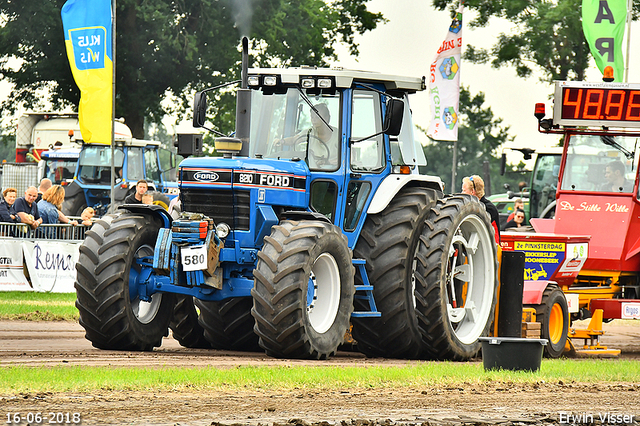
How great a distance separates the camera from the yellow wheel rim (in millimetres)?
12039

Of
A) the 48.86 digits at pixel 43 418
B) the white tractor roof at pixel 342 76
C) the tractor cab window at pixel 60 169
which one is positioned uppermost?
the white tractor roof at pixel 342 76

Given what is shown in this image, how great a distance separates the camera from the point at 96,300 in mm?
9133

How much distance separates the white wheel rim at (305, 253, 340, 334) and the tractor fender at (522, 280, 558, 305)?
311 centimetres

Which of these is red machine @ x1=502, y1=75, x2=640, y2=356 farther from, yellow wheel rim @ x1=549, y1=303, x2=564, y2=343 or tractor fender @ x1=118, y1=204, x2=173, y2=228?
tractor fender @ x1=118, y1=204, x2=173, y2=228

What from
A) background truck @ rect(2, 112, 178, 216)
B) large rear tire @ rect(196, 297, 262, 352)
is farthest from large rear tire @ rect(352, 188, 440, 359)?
background truck @ rect(2, 112, 178, 216)

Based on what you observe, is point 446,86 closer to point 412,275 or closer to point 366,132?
point 366,132

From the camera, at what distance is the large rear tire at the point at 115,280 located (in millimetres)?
9109

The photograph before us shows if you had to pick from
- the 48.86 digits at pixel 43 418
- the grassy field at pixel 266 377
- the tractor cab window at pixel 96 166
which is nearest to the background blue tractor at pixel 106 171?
the tractor cab window at pixel 96 166

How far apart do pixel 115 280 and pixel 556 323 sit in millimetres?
5619

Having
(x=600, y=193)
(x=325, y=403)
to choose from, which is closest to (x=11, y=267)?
(x=600, y=193)

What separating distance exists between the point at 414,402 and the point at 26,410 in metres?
2.55

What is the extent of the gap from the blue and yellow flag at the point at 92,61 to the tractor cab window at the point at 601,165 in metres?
9.40

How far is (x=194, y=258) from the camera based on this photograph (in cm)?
900

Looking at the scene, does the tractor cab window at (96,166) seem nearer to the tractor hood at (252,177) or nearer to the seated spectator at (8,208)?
the seated spectator at (8,208)
